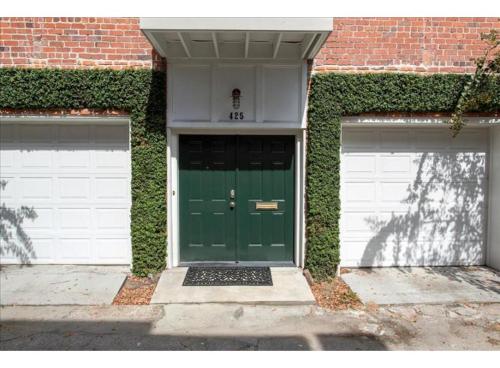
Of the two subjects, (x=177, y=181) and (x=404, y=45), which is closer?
(x=404, y=45)

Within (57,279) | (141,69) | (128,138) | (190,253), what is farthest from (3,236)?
(141,69)

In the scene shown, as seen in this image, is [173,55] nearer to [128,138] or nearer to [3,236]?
[128,138]

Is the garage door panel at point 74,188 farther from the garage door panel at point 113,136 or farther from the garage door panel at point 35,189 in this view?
the garage door panel at point 113,136

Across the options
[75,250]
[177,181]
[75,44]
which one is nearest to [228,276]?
[177,181]

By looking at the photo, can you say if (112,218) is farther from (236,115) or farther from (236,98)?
(236,98)

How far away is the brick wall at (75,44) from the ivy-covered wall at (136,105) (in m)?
0.20

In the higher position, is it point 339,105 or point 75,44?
point 75,44

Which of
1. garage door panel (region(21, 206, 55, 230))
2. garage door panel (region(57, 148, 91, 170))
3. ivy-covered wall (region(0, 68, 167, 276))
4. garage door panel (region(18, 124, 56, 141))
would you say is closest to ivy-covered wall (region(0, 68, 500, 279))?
ivy-covered wall (region(0, 68, 167, 276))

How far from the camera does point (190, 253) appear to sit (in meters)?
5.98

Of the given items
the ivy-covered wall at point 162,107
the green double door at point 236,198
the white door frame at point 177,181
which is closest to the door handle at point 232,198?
the green double door at point 236,198

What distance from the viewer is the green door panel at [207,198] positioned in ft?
19.2

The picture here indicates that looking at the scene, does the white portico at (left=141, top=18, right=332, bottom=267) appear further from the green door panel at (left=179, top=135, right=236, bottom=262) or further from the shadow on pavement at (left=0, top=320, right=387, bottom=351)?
the shadow on pavement at (left=0, top=320, right=387, bottom=351)

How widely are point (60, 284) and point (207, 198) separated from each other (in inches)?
97.3

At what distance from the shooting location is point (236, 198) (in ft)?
19.4
